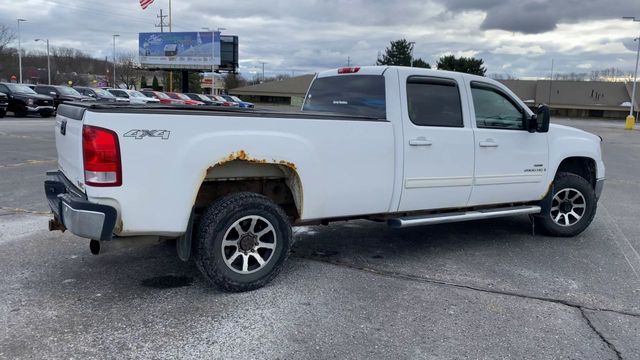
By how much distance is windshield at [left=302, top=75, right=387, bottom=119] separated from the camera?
210 inches

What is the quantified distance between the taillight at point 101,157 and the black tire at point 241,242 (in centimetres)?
82

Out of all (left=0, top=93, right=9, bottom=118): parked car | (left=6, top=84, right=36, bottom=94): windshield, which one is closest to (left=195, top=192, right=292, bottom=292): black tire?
(left=0, top=93, right=9, bottom=118): parked car

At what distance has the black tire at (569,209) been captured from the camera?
653 cm

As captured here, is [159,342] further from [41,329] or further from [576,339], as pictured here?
[576,339]

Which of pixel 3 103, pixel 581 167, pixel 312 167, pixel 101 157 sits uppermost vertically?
pixel 3 103

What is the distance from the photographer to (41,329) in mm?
3738

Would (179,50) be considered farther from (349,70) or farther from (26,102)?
(349,70)

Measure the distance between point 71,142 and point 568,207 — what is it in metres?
5.55

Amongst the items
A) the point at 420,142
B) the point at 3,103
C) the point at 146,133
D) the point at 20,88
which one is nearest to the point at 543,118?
the point at 420,142

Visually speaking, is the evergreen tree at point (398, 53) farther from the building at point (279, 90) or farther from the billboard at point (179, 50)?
the billboard at point (179, 50)

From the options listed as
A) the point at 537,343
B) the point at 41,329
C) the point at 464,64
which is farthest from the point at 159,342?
the point at 464,64

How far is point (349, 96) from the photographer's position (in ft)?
18.8

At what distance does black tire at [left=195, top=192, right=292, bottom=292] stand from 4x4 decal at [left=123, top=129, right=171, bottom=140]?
75cm

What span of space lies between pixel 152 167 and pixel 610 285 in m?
4.15
